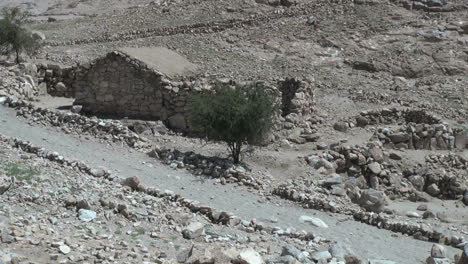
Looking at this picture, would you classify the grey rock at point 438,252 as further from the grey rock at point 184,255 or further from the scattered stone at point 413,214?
the grey rock at point 184,255

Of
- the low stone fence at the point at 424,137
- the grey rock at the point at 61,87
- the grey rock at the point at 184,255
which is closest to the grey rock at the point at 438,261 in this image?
the grey rock at the point at 184,255

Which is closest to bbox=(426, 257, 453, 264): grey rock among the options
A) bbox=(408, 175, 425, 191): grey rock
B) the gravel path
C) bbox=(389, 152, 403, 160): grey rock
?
the gravel path

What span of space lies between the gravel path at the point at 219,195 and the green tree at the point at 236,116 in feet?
3.71

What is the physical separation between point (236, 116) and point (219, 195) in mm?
1876

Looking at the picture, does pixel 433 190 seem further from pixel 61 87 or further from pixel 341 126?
pixel 61 87

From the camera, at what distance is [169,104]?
14.6 metres

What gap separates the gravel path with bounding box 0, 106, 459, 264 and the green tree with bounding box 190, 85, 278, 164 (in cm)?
113

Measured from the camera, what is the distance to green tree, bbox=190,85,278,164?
12.0m

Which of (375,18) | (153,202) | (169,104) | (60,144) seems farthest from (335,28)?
(153,202)

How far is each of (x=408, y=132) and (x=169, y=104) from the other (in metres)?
5.61

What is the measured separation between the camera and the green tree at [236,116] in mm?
12023

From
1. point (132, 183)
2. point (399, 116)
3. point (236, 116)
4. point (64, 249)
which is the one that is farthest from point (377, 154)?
point (64, 249)

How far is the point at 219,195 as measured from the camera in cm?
1077

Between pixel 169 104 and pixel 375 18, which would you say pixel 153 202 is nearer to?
pixel 169 104
